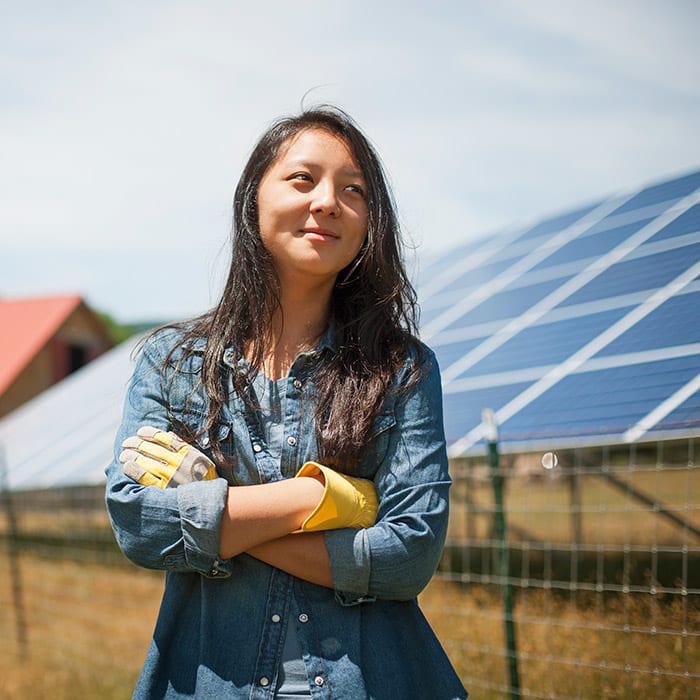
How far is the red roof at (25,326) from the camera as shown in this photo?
21672 mm

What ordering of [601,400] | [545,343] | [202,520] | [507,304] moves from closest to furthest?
[202,520]
[601,400]
[545,343]
[507,304]

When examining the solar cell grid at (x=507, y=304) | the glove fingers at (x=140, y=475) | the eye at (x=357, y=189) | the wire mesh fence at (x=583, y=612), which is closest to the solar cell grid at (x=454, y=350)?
the solar cell grid at (x=507, y=304)

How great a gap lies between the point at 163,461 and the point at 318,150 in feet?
2.45

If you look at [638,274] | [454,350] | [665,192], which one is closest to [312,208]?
[638,274]

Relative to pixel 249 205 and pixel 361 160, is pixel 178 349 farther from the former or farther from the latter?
pixel 361 160

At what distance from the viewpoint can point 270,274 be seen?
6.63 feet

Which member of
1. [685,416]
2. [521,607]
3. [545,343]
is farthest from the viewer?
[521,607]

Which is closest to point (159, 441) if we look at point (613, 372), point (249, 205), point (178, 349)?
point (178, 349)

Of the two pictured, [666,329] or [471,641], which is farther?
[471,641]

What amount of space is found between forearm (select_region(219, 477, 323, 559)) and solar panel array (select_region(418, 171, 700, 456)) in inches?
74.9

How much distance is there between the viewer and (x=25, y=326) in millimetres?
23625

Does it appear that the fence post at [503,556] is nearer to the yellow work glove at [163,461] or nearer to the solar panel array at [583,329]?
the solar panel array at [583,329]

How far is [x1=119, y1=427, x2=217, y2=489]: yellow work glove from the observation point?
1827 millimetres

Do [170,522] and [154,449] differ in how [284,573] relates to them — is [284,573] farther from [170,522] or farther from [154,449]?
[154,449]
